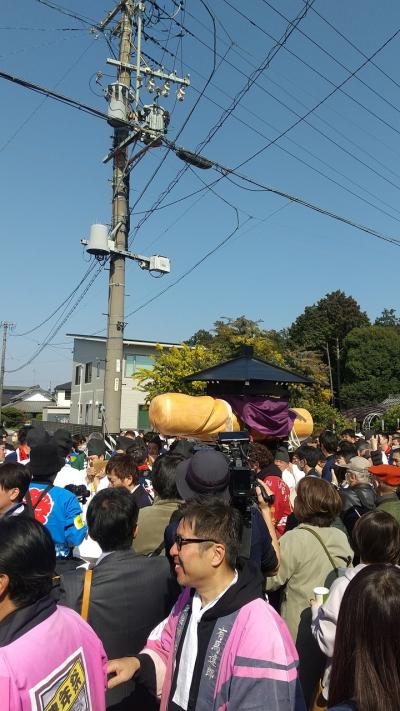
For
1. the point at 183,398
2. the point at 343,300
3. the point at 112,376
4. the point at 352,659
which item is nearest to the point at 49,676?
the point at 352,659

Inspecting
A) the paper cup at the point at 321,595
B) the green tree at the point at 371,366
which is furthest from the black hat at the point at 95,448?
the green tree at the point at 371,366

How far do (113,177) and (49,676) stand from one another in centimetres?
1423

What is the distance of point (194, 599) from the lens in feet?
6.64

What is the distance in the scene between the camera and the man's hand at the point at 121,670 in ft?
6.63

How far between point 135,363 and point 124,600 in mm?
30606

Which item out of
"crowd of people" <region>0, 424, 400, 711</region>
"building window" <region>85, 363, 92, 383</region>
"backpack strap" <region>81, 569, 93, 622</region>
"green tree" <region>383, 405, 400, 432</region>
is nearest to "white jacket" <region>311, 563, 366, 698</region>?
"crowd of people" <region>0, 424, 400, 711</region>

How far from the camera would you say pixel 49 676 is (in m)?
1.58

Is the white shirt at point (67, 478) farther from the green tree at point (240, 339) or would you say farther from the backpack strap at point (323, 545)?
the green tree at point (240, 339)

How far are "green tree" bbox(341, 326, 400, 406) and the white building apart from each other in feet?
51.8

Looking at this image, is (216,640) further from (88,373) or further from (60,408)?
(60,408)

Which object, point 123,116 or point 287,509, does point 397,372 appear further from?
point 287,509

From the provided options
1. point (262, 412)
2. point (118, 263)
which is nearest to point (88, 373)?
point (118, 263)

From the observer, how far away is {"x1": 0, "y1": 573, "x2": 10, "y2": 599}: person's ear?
168cm

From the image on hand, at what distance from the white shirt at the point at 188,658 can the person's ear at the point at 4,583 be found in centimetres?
68
